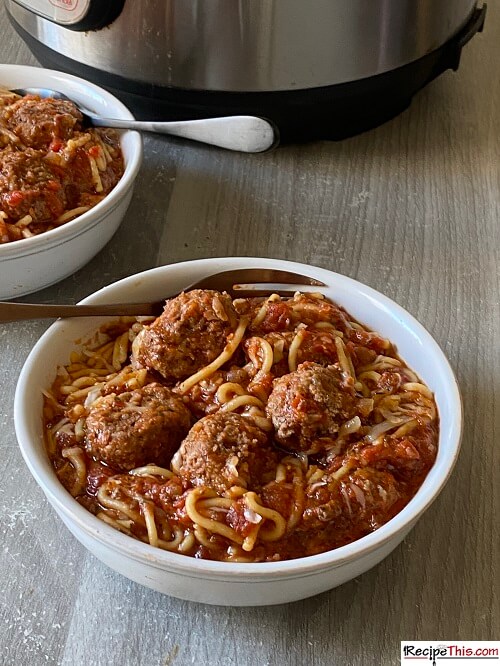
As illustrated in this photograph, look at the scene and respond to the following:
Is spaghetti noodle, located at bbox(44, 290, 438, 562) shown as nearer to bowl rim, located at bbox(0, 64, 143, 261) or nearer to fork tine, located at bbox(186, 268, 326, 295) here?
fork tine, located at bbox(186, 268, 326, 295)

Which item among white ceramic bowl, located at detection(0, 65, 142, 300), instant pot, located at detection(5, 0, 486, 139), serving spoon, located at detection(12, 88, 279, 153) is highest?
instant pot, located at detection(5, 0, 486, 139)

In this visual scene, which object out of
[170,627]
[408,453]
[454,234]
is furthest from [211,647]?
[454,234]

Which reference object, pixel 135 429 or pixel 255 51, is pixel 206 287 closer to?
pixel 135 429

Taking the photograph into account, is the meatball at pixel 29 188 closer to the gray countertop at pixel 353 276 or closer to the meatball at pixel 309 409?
the gray countertop at pixel 353 276

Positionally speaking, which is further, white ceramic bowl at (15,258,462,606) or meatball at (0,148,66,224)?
meatball at (0,148,66,224)

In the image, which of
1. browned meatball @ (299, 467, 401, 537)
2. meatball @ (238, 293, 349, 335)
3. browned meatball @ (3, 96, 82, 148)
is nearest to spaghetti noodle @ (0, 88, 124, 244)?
browned meatball @ (3, 96, 82, 148)

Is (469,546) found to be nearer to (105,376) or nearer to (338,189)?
(105,376)

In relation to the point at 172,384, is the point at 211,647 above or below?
below
